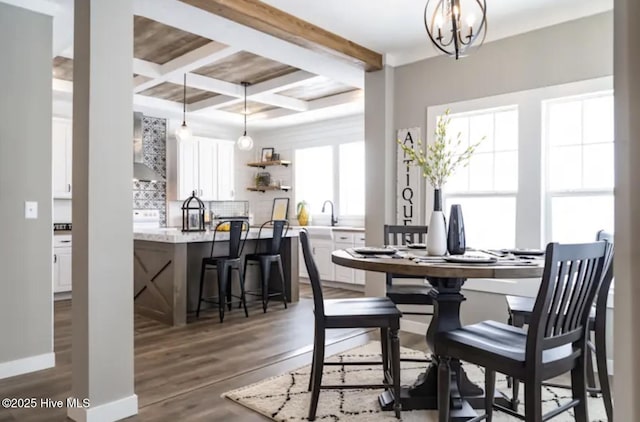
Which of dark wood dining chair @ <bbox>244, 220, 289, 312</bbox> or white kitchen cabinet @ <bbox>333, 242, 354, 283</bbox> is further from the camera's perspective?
white kitchen cabinet @ <bbox>333, 242, 354, 283</bbox>

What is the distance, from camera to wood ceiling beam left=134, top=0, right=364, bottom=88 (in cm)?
323

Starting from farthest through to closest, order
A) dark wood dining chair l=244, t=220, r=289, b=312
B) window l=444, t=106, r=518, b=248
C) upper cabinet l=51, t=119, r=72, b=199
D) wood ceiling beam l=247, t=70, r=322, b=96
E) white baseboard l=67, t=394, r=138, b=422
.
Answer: upper cabinet l=51, t=119, r=72, b=199
wood ceiling beam l=247, t=70, r=322, b=96
dark wood dining chair l=244, t=220, r=289, b=312
window l=444, t=106, r=518, b=248
white baseboard l=67, t=394, r=138, b=422

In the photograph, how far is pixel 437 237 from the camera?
255 cm

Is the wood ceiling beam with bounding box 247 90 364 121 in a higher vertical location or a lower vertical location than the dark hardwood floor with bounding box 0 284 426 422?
higher

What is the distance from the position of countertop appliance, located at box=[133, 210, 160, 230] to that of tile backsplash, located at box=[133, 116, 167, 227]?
0.11 m

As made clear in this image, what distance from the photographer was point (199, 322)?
4.50m

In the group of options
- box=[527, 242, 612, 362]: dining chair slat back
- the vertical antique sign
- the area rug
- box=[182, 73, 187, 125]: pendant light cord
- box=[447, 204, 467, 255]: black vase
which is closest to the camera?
box=[527, 242, 612, 362]: dining chair slat back

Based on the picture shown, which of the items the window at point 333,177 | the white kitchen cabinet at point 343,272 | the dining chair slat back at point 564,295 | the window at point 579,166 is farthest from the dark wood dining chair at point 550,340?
the window at point 333,177

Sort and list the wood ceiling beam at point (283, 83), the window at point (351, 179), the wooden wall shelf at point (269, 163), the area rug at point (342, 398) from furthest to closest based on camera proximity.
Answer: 1. the wooden wall shelf at point (269, 163)
2. the window at point (351, 179)
3. the wood ceiling beam at point (283, 83)
4. the area rug at point (342, 398)

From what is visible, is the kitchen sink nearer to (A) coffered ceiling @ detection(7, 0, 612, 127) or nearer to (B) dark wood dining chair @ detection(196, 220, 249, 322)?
(A) coffered ceiling @ detection(7, 0, 612, 127)

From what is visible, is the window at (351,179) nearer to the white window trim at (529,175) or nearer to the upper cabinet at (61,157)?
the white window trim at (529,175)

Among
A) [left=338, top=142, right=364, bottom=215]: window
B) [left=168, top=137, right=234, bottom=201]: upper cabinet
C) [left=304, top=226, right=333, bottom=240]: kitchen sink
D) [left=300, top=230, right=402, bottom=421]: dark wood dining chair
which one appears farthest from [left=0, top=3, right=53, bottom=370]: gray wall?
[left=338, top=142, right=364, bottom=215]: window

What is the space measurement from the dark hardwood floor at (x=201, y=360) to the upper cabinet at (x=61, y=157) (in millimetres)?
1917

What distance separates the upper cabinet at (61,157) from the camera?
599 centimetres
